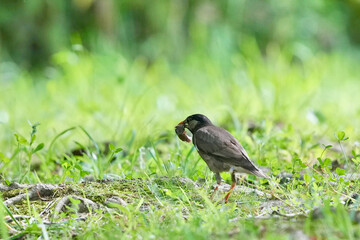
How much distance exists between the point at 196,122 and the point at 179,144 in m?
0.65

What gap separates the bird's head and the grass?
17 cm

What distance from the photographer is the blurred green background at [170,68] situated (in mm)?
5109

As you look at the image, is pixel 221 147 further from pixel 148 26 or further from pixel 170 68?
pixel 148 26

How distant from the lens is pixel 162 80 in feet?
23.9

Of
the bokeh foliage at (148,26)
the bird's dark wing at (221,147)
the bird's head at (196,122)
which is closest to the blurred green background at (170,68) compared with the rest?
the bokeh foliage at (148,26)

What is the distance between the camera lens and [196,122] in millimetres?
3594

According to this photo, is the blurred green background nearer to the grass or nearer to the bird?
the grass

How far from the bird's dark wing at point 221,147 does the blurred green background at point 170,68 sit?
54cm

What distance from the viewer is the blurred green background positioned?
511 cm

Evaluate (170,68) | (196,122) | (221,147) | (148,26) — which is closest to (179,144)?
(196,122)

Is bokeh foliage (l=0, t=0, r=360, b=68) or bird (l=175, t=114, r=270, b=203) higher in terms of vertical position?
bokeh foliage (l=0, t=0, r=360, b=68)

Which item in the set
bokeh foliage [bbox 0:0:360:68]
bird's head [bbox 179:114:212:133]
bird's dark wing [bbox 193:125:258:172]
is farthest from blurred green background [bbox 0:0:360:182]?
bird's dark wing [bbox 193:125:258:172]

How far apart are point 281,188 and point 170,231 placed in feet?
3.46

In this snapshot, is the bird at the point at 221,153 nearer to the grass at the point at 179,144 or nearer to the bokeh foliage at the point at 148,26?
the grass at the point at 179,144
